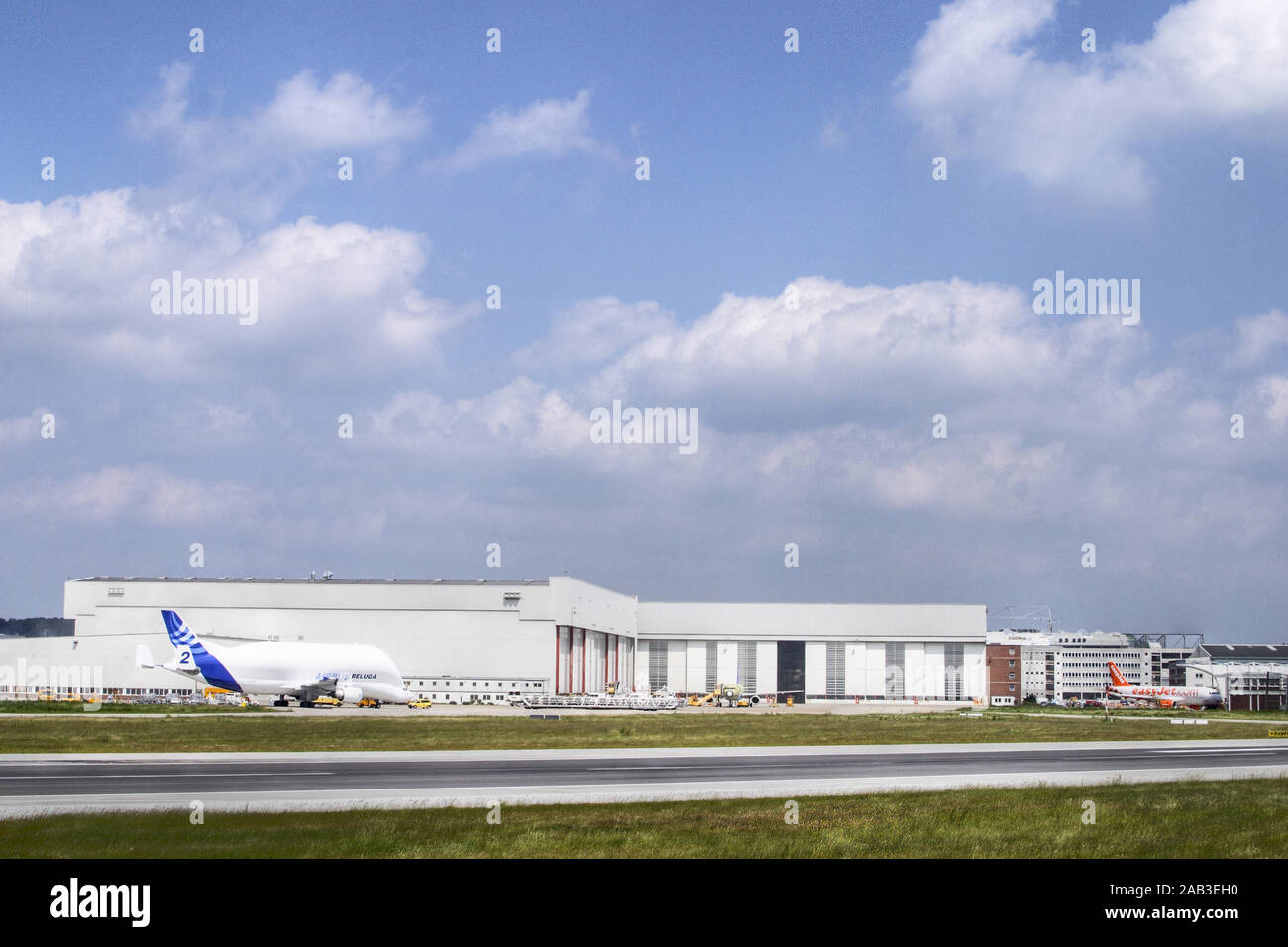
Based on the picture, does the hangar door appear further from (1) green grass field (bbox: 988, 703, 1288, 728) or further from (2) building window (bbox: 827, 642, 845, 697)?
(1) green grass field (bbox: 988, 703, 1288, 728)

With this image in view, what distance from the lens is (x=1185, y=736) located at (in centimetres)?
5697

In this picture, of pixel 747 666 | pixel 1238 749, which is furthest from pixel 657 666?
pixel 1238 749

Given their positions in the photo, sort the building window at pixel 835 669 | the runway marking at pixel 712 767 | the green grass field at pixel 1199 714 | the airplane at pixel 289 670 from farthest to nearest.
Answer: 1. the building window at pixel 835 669
2. the green grass field at pixel 1199 714
3. the airplane at pixel 289 670
4. the runway marking at pixel 712 767

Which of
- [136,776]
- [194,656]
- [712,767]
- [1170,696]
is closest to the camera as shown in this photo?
[136,776]

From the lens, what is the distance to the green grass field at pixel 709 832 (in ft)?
54.7

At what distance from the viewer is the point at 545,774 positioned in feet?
101

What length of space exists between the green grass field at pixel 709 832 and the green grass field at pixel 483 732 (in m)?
21.9

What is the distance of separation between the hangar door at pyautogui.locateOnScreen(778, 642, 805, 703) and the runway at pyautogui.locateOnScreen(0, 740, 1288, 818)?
92.1m

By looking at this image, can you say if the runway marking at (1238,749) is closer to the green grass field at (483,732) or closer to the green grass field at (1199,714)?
the green grass field at (483,732)

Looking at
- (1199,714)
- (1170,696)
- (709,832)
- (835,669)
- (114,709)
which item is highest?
(709,832)

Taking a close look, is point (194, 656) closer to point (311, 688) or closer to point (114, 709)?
point (311, 688)

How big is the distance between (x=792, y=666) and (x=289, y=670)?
66147 millimetres

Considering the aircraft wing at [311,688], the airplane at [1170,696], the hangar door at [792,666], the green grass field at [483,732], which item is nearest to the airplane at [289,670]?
the aircraft wing at [311,688]
